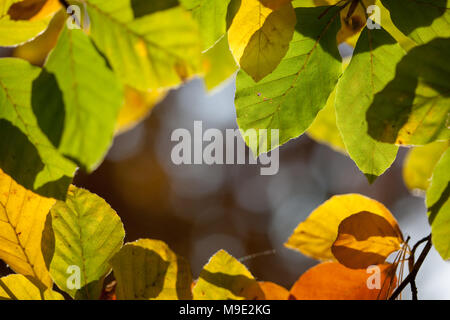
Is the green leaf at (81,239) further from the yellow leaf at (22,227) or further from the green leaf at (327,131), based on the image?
the green leaf at (327,131)

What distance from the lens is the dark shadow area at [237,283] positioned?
599 millimetres

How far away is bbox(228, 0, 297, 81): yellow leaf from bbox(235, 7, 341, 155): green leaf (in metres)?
0.03

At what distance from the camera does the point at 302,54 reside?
0.52 meters

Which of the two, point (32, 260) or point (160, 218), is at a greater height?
point (32, 260)

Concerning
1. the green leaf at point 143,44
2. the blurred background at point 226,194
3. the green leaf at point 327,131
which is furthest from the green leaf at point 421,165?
the blurred background at point 226,194

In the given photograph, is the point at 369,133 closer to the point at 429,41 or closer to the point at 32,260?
the point at 429,41

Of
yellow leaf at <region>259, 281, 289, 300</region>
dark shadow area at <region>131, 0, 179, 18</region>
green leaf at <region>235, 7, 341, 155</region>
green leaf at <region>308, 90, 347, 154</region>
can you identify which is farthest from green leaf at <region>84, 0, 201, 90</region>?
green leaf at <region>308, 90, 347, 154</region>

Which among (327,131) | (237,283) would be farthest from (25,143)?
(327,131)

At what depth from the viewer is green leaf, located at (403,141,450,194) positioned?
41.3 inches

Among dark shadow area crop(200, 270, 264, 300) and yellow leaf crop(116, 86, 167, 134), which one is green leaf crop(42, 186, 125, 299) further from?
yellow leaf crop(116, 86, 167, 134)

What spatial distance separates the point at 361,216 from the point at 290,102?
24 cm

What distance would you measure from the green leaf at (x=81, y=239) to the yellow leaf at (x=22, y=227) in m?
0.02
